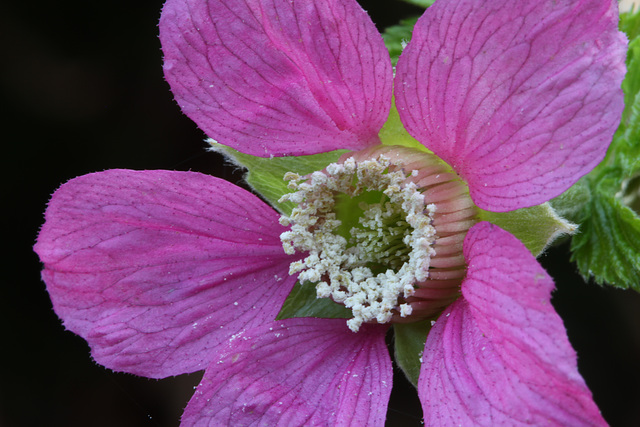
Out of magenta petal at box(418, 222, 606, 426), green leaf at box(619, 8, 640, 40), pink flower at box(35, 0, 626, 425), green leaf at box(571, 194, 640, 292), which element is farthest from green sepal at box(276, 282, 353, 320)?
green leaf at box(619, 8, 640, 40)

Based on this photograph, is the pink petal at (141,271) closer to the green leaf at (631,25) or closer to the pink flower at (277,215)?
the pink flower at (277,215)

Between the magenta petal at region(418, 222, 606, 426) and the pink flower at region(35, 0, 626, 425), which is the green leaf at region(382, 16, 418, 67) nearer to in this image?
the pink flower at region(35, 0, 626, 425)

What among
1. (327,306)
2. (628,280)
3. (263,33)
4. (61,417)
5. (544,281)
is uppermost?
(263,33)

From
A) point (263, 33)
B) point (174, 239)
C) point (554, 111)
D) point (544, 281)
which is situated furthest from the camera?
point (174, 239)

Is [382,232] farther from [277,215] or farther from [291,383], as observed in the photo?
[291,383]

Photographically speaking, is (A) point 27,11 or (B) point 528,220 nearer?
(B) point 528,220

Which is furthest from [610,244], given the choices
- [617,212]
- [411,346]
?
[411,346]

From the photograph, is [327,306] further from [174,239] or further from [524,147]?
[524,147]

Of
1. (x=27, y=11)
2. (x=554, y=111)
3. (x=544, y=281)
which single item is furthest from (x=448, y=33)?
(x=27, y=11)
